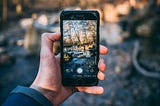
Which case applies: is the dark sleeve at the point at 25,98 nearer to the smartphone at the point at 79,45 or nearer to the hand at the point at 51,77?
the hand at the point at 51,77

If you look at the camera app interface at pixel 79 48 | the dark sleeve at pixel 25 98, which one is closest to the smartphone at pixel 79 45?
the camera app interface at pixel 79 48

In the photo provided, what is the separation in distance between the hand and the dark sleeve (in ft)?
0.88

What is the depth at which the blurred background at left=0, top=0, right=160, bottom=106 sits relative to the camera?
772cm

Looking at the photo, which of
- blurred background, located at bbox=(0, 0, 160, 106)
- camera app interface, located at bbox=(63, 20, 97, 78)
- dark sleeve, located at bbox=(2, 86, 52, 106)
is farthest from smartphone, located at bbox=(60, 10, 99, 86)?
blurred background, located at bbox=(0, 0, 160, 106)

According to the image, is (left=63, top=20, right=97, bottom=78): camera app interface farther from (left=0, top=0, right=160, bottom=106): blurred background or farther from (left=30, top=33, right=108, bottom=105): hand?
(left=0, top=0, right=160, bottom=106): blurred background

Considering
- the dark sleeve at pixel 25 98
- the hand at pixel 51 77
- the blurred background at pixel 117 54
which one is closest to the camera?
the dark sleeve at pixel 25 98

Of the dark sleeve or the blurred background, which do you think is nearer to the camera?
the dark sleeve

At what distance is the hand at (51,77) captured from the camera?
2.25 meters

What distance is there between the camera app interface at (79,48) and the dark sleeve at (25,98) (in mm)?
402

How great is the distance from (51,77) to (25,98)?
0.41m

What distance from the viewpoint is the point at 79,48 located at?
2.33 metres

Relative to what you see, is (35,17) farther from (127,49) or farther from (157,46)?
(157,46)

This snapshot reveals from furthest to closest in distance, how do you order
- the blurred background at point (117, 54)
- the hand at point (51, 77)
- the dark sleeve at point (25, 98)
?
the blurred background at point (117, 54) < the hand at point (51, 77) < the dark sleeve at point (25, 98)

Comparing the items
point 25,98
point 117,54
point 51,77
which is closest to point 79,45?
point 51,77
